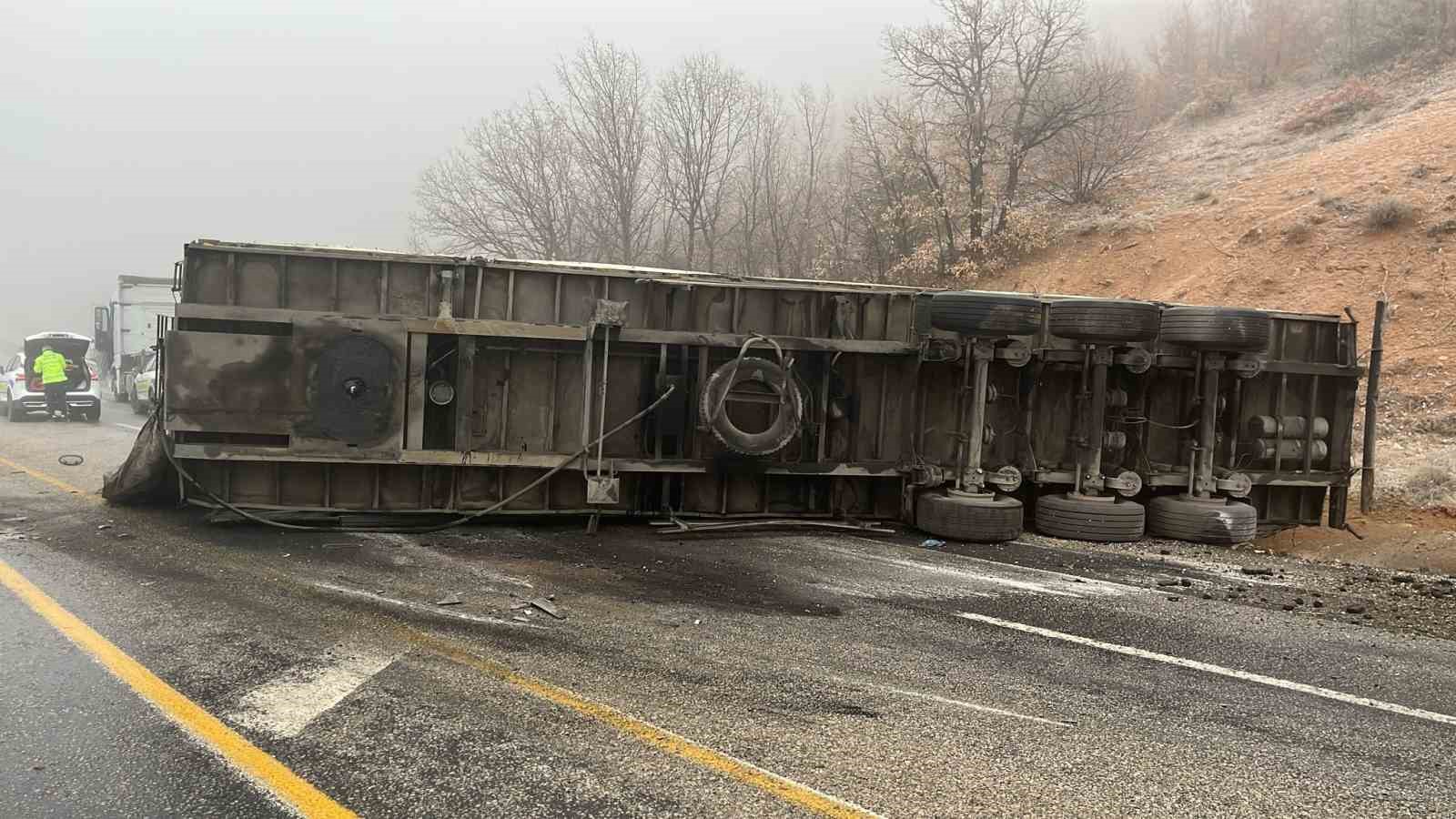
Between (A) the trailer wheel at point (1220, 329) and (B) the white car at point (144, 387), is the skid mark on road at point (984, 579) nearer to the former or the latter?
(A) the trailer wheel at point (1220, 329)

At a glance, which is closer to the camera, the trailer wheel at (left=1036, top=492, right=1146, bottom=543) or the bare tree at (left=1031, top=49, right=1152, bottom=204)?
the trailer wheel at (left=1036, top=492, right=1146, bottom=543)

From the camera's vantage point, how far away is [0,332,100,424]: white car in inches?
758

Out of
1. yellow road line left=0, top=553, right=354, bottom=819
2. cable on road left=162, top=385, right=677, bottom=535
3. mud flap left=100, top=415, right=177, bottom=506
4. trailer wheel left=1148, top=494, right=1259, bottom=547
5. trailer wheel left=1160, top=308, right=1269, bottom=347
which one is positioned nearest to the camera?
yellow road line left=0, top=553, right=354, bottom=819

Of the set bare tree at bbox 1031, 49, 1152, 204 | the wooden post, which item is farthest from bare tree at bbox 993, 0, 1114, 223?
the wooden post

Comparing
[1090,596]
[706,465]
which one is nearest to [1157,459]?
[1090,596]

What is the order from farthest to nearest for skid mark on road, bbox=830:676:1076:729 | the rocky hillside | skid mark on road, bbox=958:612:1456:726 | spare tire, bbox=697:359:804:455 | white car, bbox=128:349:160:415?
white car, bbox=128:349:160:415
the rocky hillside
spare tire, bbox=697:359:804:455
skid mark on road, bbox=958:612:1456:726
skid mark on road, bbox=830:676:1076:729

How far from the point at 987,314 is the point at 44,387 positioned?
65.4ft

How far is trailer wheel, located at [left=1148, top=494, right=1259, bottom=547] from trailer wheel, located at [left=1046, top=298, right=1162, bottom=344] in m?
1.71

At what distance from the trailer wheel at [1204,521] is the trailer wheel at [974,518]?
5.20ft

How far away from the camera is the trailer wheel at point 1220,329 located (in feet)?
28.0

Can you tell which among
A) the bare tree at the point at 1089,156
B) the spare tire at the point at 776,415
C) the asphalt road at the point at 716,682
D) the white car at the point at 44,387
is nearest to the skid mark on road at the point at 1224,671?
the asphalt road at the point at 716,682

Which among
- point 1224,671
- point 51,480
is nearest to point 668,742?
point 1224,671

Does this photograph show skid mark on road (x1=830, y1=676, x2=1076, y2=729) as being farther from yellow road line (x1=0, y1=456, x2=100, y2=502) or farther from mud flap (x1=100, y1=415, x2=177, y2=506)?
yellow road line (x1=0, y1=456, x2=100, y2=502)

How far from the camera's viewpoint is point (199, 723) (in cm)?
396
